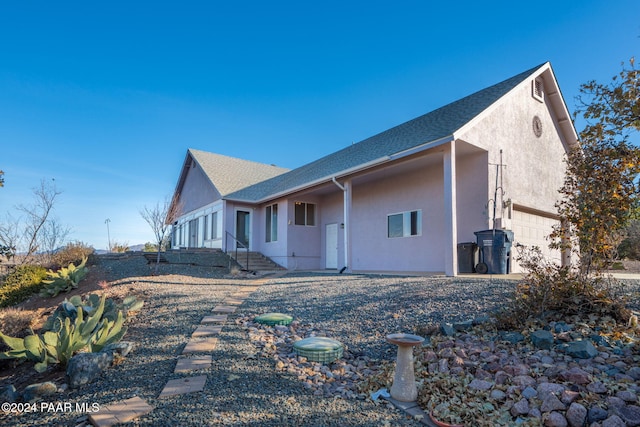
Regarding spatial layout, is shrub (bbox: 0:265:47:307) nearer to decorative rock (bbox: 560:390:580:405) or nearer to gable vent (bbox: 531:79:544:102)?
decorative rock (bbox: 560:390:580:405)

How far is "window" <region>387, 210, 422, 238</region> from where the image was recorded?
10.9 meters

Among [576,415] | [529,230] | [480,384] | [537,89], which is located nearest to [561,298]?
[480,384]

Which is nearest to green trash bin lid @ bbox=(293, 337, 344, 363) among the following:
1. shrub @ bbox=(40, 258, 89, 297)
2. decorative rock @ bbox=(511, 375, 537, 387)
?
decorative rock @ bbox=(511, 375, 537, 387)

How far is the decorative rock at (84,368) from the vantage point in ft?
9.88

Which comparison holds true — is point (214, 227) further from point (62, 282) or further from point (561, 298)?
point (561, 298)

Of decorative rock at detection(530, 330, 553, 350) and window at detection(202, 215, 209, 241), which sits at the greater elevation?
window at detection(202, 215, 209, 241)

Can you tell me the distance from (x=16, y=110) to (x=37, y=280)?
7430 mm

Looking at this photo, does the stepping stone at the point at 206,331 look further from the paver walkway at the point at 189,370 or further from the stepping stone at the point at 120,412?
the stepping stone at the point at 120,412

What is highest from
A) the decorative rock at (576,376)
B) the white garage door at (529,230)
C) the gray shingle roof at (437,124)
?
the gray shingle roof at (437,124)

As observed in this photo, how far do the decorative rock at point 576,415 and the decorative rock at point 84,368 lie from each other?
3.76 meters

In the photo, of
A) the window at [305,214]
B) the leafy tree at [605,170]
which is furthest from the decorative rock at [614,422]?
the window at [305,214]

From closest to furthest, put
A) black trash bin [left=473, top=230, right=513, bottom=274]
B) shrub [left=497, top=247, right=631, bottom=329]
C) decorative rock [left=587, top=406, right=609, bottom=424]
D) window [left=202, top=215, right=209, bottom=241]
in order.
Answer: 1. decorative rock [left=587, top=406, right=609, bottom=424]
2. shrub [left=497, top=247, right=631, bottom=329]
3. black trash bin [left=473, top=230, right=513, bottom=274]
4. window [left=202, top=215, right=209, bottom=241]

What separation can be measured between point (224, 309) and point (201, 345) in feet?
5.80

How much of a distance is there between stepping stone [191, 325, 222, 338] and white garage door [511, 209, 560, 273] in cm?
856
